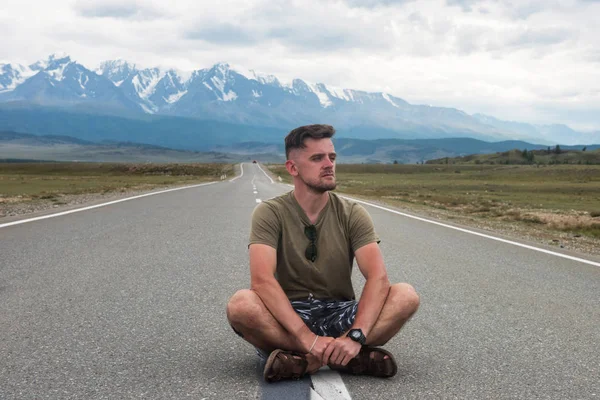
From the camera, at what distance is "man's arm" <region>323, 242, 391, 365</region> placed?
12.2 ft

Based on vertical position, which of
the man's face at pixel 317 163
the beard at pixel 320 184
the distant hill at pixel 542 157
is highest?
the man's face at pixel 317 163

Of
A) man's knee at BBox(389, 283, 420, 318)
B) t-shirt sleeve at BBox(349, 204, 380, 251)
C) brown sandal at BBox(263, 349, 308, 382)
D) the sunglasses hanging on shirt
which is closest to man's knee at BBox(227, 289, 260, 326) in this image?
brown sandal at BBox(263, 349, 308, 382)

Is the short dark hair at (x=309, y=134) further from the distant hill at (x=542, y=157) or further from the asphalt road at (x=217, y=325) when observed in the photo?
the distant hill at (x=542, y=157)

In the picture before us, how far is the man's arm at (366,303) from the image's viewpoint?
373 cm

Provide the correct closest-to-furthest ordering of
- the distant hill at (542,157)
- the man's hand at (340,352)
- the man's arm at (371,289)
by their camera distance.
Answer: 1. the man's hand at (340,352)
2. the man's arm at (371,289)
3. the distant hill at (542,157)

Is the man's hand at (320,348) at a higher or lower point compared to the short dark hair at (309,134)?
lower

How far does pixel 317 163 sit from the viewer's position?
13.6ft

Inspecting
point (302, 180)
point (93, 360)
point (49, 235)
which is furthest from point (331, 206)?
point (49, 235)

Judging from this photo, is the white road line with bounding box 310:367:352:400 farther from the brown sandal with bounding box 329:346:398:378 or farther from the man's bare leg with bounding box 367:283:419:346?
the man's bare leg with bounding box 367:283:419:346

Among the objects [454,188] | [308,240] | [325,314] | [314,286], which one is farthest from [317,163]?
[454,188]

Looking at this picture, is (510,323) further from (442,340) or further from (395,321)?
(395,321)

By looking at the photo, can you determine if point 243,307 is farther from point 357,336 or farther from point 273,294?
point 357,336

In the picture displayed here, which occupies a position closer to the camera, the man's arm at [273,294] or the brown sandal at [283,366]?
the brown sandal at [283,366]

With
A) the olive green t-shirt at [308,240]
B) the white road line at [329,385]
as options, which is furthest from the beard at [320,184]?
the white road line at [329,385]
